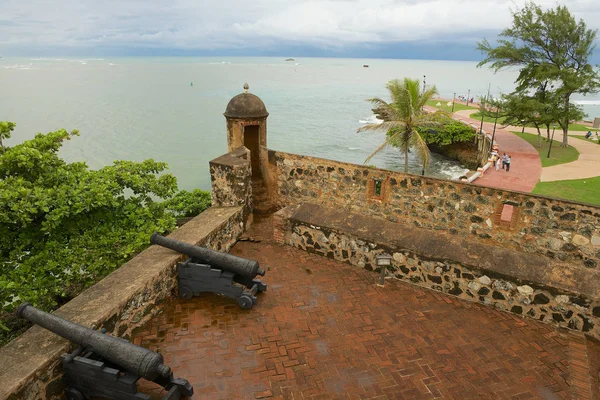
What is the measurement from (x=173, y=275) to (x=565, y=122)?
3288 cm

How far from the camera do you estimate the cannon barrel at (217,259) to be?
5.70 metres

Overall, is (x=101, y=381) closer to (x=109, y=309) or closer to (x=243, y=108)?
(x=109, y=309)

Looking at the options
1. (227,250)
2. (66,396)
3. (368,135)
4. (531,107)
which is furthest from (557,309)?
(368,135)

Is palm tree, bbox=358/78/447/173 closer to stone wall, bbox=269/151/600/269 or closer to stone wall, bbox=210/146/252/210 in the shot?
stone wall, bbox=269/151/600/269

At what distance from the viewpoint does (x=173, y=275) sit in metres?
6.07

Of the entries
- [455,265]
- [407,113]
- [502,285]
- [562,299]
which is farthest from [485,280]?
[407,113]

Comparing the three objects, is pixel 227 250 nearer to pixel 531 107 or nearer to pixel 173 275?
pixel 173 275

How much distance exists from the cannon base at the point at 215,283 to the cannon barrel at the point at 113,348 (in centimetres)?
187

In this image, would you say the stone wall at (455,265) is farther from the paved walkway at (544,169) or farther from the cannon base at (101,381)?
the paved walkway at (544,169)

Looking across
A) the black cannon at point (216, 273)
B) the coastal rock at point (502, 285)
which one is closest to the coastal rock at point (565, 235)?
the coastal rock at point (502, 285)

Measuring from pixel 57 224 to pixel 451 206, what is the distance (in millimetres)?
7232

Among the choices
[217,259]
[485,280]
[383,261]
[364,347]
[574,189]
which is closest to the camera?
[364,347]

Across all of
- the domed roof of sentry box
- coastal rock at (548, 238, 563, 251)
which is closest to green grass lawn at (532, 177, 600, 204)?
coastal rock at (548, 238, 563, 251)

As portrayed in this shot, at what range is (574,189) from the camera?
1981cm
